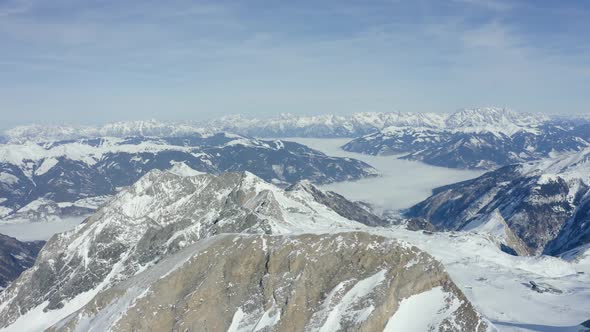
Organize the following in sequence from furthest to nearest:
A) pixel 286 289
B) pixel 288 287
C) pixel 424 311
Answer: pixel 288 287 < pixel 286 289 < pixel 424 311

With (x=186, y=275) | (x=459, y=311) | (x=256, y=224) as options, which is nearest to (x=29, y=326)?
(x=256, y=224)

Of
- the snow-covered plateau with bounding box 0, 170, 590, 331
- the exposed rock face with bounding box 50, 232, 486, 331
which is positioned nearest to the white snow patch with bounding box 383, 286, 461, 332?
the snow-covered plateau with bounding box 0, 170, 590, 331

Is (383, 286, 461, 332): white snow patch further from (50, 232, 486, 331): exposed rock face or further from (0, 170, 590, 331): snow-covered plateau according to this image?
(50, 232, 486, 331): exposed rock face

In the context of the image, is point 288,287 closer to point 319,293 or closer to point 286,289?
point 286,289

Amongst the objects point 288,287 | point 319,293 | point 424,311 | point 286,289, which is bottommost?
point 424,311

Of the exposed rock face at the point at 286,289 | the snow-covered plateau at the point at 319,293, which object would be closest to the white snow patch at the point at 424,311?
the snow-covered plateau at the point at 319,293

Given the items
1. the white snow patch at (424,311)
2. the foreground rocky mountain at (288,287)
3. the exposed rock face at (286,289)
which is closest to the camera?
the white snow patch at (424,311)

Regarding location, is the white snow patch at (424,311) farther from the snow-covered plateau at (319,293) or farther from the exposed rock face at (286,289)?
the exposed rock face at (286,289)

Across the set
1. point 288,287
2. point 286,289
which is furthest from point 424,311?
point 286,289

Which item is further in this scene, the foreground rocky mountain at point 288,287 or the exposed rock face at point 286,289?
the foreground rocky mountain at point 288,287

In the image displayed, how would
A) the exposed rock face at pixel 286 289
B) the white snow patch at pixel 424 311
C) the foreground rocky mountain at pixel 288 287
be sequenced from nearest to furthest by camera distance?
the white snow patch at pixel 424 311 → the exposed rock face at pixel 286 289 → the foreground rocky mountain at pixel 288 287
